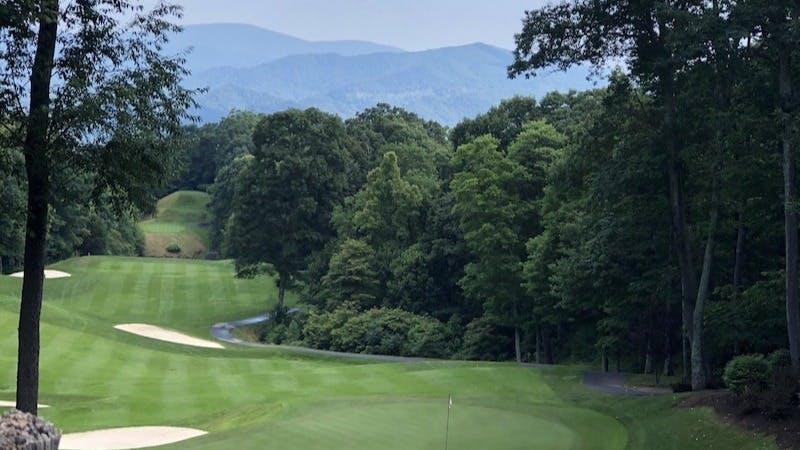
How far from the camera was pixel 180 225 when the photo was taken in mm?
105000

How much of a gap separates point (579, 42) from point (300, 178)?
33.3 meters

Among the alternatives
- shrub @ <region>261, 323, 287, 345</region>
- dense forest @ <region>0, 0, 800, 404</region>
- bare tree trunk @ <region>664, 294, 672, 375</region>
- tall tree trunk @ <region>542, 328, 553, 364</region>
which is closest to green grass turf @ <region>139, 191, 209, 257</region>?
dense forest @ <region>0, 0, 800, 404</region>

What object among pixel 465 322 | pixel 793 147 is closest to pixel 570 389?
pixel 793 147

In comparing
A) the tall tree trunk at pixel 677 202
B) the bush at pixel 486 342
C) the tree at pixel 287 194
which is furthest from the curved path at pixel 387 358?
the tree at pixel 287 194

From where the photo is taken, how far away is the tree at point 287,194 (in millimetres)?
54812

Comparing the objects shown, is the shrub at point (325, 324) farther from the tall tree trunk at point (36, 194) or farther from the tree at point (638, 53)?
the tall tree trunk at point (36, 194)

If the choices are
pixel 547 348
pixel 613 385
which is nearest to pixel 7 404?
pixel 613 385

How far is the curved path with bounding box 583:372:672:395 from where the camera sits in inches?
983

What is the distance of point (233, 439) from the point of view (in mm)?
16750

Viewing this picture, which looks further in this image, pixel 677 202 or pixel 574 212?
pixel 574 212

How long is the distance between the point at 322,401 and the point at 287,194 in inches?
1342

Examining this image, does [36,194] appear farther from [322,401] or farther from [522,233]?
[522,233]

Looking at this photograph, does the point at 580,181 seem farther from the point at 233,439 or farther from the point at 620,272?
the point at 233,439

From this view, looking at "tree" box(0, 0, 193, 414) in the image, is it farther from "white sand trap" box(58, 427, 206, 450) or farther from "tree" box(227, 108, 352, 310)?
"tree" box(227, 108, 352, 310)
